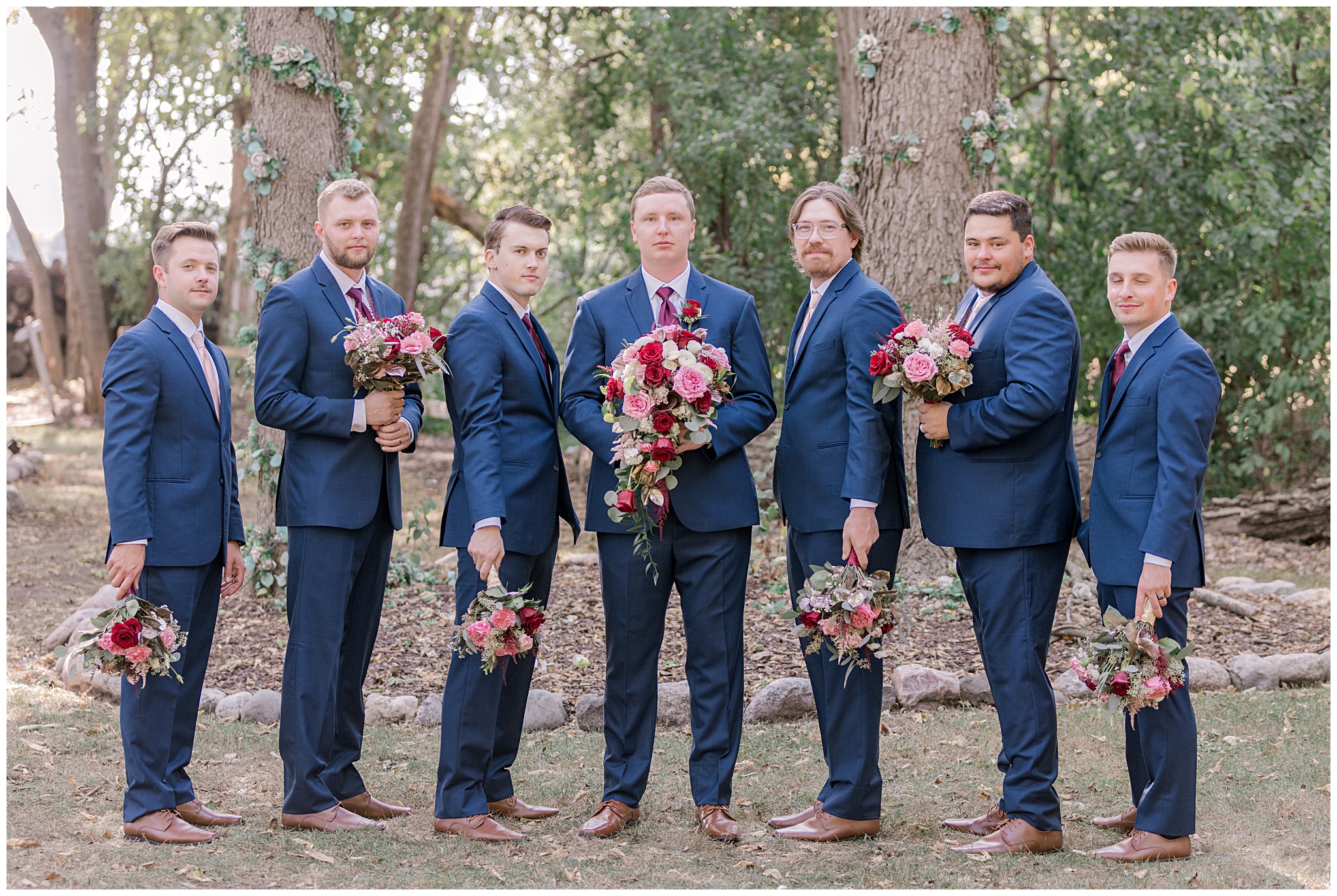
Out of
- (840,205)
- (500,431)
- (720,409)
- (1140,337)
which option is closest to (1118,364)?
(1140,337)

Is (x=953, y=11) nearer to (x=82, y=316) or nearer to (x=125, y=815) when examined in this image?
(x=125, y=815)

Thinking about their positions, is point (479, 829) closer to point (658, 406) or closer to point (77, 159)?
point (658, 406)

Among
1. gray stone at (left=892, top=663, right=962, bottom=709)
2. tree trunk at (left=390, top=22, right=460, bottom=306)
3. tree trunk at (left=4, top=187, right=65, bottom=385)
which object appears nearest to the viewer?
gray stone at (left=892, top=663, right=962, bottom=709)

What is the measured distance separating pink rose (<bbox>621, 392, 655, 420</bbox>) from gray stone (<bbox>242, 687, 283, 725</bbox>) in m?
3.14

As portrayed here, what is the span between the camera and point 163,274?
14.8 feet

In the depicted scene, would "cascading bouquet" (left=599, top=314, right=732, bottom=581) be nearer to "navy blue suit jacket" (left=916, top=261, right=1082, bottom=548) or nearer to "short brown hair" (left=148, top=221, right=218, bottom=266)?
"navy blue suit jacket" (left=916, top=261, right=1082, bottom=548)

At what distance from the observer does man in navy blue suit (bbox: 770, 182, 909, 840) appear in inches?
171

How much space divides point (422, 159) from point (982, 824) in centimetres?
1289

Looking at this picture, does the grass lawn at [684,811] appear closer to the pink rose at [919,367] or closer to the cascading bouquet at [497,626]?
the cascading bouquet at [497,626]

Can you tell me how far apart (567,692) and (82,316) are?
627 inches

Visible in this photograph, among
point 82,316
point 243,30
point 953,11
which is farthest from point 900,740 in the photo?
point 82,316

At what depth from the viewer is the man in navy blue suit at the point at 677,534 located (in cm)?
438

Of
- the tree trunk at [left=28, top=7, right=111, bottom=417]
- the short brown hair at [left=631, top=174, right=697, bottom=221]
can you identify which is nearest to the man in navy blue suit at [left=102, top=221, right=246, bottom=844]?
the short brown hair at [left=631, top=174, right=697, bottom=221]

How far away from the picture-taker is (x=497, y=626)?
4258 mm
